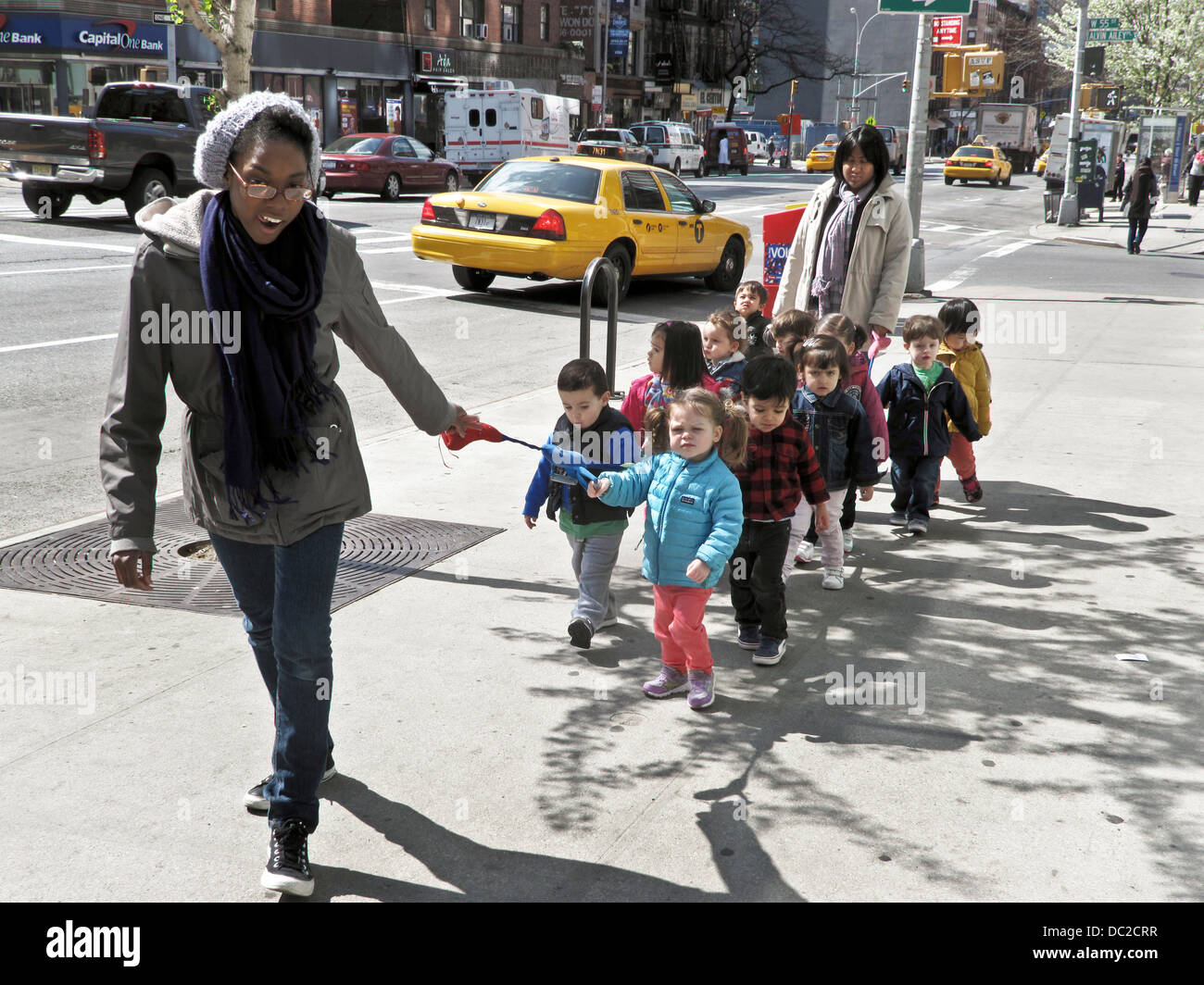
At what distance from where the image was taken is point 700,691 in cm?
436

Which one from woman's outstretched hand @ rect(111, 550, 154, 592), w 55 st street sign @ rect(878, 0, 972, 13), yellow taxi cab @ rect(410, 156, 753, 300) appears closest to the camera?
woman's outstretched hand @ rect(111, 550, 154, 592)

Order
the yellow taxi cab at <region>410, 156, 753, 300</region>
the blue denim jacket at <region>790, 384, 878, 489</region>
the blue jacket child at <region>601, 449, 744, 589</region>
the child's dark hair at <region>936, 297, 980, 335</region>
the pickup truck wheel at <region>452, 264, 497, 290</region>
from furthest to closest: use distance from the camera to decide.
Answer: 1. the pickup truck wheel at <region>452, 264, 497, 290</region>
2. the yellow taxi cab at <region>410, 156, 753, 300</region>
3. the child's dark hair at <region>936, 297, 980, 335</region>
4. the blue denim jacket at <region>790, 384, 878, 489</region>
5. the blue jacket child at <region>601, 449, 744, 589</region>

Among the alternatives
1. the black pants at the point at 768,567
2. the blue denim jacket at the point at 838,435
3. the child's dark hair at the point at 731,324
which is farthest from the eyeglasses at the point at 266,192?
Answer: the blue denim jacket at the point at 838,435

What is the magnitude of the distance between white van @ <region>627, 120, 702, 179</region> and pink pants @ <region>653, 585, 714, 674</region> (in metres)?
46.2

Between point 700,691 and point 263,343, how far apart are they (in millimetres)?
2162

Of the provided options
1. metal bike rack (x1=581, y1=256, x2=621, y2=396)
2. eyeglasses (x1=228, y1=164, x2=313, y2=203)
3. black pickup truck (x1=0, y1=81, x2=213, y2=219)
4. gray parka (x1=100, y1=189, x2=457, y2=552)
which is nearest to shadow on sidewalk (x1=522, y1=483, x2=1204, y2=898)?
gray parka (x1=100, y1=189, x2=457, y2=552)

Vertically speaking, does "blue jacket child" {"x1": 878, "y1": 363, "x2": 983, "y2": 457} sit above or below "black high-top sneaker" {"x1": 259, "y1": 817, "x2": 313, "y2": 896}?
above

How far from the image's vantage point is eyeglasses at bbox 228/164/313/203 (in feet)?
9.23

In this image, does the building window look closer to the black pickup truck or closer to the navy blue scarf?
the black pickup truck

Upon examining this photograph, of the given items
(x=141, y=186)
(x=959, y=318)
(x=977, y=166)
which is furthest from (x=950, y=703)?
(x=977, y=166)

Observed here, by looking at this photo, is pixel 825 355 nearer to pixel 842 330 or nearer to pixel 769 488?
pixel 842 330

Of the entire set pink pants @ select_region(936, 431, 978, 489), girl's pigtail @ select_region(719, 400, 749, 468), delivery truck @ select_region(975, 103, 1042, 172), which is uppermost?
delivery truck @ select_region(975, 103, 1042, 172)
